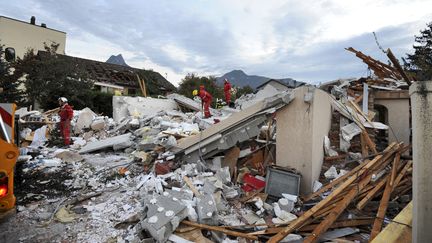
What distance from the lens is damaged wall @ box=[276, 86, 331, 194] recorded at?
533 centimetres

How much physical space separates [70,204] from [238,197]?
9.00 ft

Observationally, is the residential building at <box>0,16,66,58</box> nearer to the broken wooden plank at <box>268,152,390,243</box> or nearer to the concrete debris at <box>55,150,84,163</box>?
the concrete debris at <box>55,150,84,163</box>

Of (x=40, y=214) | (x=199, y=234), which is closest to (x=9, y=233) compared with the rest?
(x=40, y=214)

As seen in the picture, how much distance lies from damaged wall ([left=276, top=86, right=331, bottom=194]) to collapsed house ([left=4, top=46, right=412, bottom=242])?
0.06 ft

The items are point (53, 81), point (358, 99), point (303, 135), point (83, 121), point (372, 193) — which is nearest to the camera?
point (372, 193)

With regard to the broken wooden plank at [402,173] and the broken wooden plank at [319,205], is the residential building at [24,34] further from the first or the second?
the broken wooden plank at [402,173]

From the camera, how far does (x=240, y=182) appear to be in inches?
222

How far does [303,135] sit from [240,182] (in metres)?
1.50

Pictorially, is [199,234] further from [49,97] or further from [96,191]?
[49,97]

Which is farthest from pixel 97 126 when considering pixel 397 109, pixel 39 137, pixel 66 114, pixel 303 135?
pixel 397 109

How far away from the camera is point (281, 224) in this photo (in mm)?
3918

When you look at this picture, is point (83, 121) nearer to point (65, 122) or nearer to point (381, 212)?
point (65, 122)

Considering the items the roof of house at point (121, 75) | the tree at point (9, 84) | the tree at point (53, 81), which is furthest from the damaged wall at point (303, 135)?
the roof of house at point (121, 75)

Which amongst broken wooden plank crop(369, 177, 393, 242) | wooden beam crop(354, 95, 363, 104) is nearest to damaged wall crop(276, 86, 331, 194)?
broken wooden plank crop(369, 177, 393, 242)
